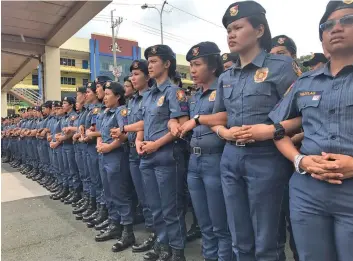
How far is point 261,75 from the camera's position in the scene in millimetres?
1969

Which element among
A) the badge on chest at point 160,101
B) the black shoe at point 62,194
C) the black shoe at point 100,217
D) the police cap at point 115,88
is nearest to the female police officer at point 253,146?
the badge on chest at point 160,101

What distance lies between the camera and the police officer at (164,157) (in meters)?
2.75

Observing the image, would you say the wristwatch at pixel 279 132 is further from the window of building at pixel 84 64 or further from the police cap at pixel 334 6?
the window of building at pixel 84 64

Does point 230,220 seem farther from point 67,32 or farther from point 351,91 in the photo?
point 67,32

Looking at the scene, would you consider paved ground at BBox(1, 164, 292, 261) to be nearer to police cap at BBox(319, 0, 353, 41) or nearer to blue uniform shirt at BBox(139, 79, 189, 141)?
blue uniform shirt at BBox(139, 79, 189, 141)

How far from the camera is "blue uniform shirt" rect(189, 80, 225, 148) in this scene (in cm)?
239

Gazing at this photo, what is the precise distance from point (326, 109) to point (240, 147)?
58 centimetres

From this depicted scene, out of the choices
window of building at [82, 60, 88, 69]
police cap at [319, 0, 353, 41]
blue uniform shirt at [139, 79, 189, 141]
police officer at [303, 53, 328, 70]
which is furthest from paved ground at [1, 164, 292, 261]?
Answer: window of building at [82, 60, 88, 69]

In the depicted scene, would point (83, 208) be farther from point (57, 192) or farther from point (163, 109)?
point (163, 109)

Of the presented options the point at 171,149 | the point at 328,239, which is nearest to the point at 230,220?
the point at 328,239

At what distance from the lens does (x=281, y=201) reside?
6.24 ft

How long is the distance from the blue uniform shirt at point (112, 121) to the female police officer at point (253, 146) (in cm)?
161

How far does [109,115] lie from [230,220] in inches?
84.4

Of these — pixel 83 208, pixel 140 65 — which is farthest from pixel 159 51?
pixel 83 208
